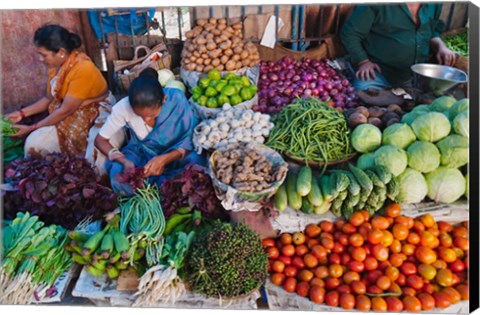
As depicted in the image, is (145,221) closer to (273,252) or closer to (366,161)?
(273,252)

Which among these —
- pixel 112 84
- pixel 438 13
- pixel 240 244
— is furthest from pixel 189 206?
pixel 438 13

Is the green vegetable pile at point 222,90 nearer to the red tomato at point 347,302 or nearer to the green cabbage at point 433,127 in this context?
the green cabbage at point 433,127

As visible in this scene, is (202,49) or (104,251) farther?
(202,49)

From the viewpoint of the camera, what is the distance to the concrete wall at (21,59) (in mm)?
3842

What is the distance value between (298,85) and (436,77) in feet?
3.73

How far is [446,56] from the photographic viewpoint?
3.79 metres

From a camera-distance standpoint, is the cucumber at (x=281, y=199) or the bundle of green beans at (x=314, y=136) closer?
the cucumber at (x=281, y=199)

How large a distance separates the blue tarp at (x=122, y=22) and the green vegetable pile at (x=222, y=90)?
0.99 m

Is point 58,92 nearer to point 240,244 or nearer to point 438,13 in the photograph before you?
point 240,244

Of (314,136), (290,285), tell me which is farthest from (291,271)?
(314,136)

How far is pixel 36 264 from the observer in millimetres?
2943

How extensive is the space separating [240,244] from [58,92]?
2.20 m

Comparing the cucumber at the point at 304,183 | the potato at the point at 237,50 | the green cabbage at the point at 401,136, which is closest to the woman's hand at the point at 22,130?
the potato at the point at 237,50

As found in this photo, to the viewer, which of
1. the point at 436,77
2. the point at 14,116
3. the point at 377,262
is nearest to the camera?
the point at 377,262
